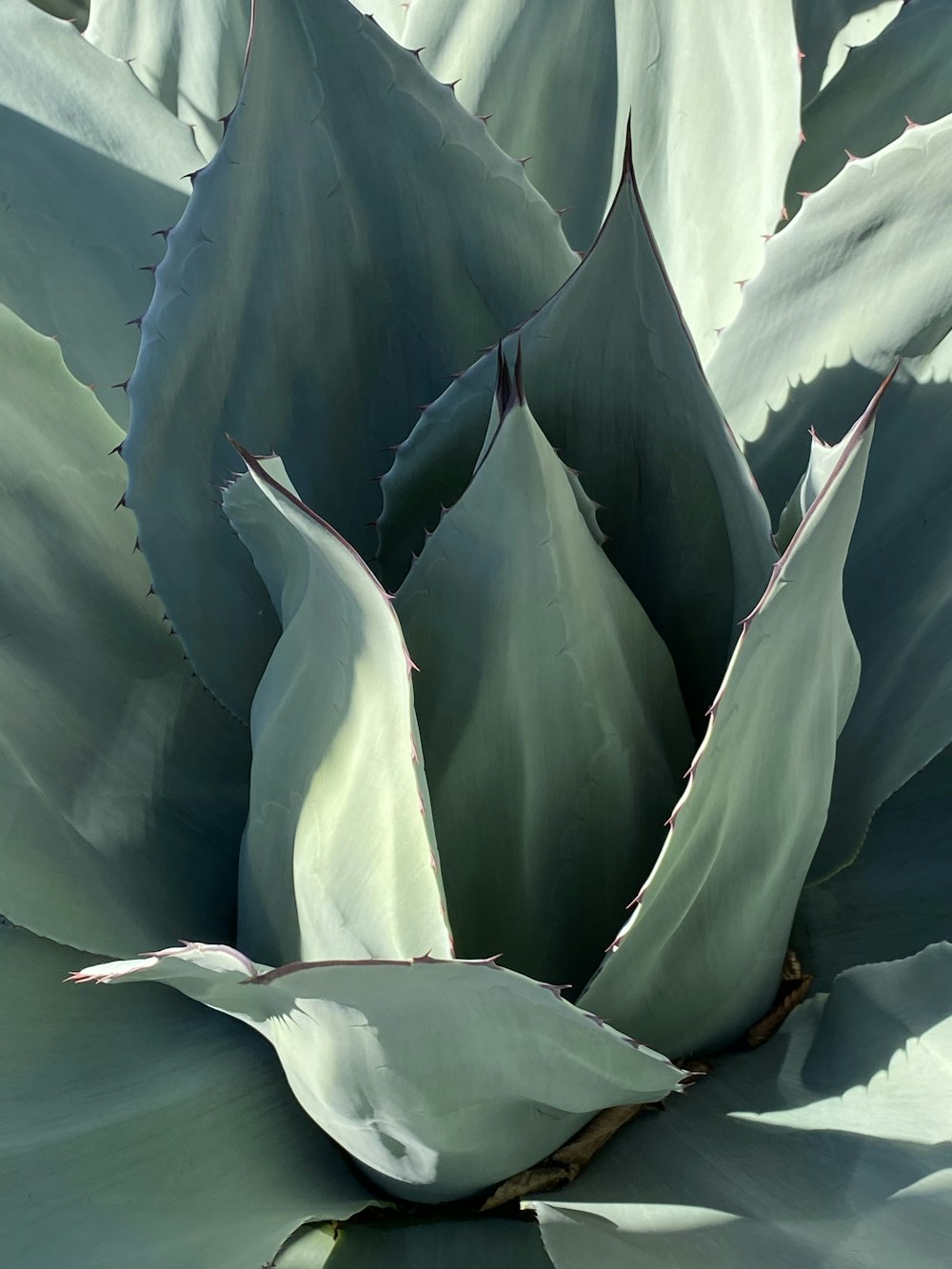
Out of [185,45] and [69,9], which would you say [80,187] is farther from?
[69,9]

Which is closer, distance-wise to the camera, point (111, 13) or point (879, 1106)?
point (879, 1106)

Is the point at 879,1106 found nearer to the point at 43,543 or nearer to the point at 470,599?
the point at 470,599

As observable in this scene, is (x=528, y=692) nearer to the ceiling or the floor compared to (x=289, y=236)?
nearer to the floor

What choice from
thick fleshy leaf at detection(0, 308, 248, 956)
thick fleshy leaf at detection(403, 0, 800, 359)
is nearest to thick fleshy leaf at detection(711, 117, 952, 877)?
thick fleshy leaf at detection(403, 0, 800, 359)

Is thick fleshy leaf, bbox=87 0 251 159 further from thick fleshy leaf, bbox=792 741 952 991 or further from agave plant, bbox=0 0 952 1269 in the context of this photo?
thick fleshy leaf, bbox=792 741 952 991

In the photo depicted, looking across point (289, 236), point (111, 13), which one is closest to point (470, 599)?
point (289, 236)

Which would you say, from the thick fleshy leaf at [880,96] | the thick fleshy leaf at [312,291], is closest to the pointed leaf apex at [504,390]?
the thick fleshy leaf at [312,291]
